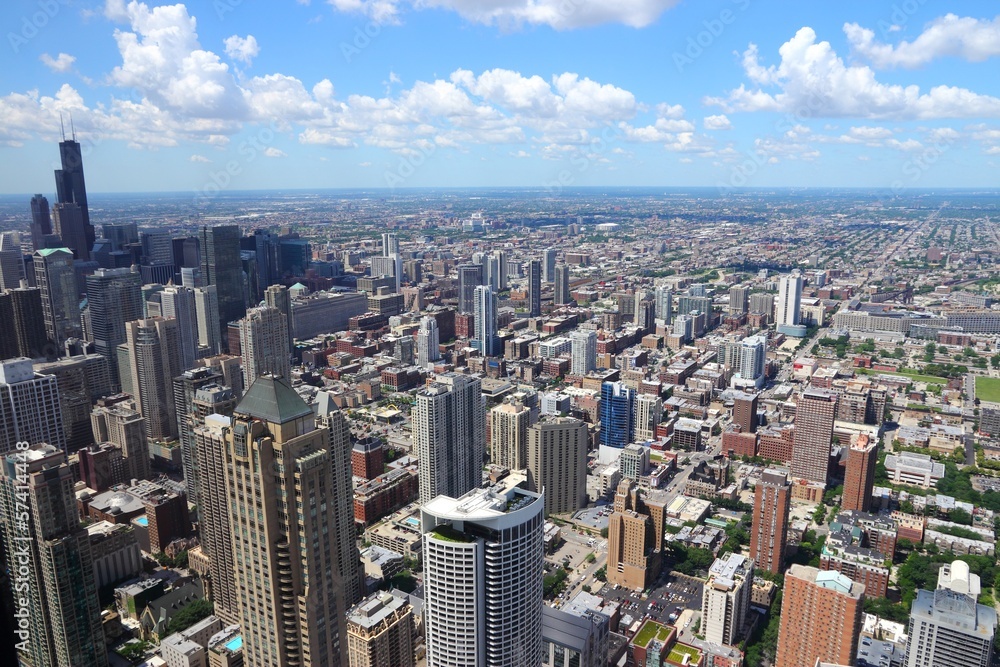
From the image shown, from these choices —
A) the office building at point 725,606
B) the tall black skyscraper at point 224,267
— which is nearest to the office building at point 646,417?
the office building at point 725,606

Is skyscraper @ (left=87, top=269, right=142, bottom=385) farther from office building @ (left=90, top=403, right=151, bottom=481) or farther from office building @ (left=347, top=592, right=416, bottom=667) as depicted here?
office building @ (left=347, top=592, right=416, bottom=667)

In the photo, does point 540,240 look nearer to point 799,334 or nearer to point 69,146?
point 799,334

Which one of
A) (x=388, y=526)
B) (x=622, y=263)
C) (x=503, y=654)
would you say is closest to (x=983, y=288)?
(x=622, y=263)

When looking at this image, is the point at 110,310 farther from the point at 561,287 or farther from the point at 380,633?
the point at 561,287

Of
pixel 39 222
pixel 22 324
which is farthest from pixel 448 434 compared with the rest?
pixel 39 222

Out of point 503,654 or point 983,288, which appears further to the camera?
point 983,288

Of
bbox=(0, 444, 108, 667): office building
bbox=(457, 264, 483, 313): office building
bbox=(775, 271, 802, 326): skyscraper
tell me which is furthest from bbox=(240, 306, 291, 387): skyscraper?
bbox=(775, 271, 802, 326): skyscraper
